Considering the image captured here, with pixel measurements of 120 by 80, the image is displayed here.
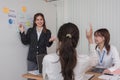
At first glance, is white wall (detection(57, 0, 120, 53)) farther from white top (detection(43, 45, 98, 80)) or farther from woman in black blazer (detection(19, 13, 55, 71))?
white top (detection(43, 45, 98, 80))

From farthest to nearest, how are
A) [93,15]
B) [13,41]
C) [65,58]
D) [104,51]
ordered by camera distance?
1. [93,15]
2. [13,41]
3. [104,51]
4. [65,58]

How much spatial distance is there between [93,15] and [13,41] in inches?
66.5

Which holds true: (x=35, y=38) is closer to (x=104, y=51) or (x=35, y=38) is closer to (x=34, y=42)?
(x=34, y=42)

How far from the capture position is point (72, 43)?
1673 millimetres

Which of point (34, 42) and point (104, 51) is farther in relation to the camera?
point (34, 42)

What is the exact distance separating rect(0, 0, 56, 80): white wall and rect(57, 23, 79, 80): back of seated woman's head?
4.54 feet

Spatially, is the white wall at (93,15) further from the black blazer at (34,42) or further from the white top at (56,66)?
the white top at (56,66)

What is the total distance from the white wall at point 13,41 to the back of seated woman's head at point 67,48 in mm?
1383

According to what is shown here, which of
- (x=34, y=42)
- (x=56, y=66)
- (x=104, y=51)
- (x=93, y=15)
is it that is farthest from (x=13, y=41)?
(x=93, y=15)

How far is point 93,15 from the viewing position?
12.5 ft

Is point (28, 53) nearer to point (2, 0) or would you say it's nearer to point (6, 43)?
point (6, 43)

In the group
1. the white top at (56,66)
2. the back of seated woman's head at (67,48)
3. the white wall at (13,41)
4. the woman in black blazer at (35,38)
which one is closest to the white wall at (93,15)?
the white wall at (13,41)

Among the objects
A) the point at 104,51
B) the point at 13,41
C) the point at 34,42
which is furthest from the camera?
the point at 34,42

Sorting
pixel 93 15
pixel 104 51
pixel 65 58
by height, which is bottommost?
pixel 104 51
